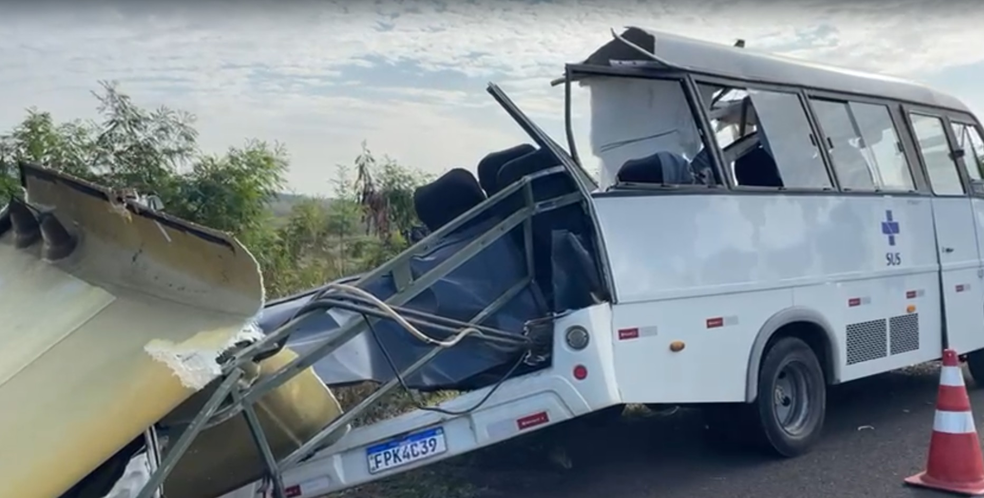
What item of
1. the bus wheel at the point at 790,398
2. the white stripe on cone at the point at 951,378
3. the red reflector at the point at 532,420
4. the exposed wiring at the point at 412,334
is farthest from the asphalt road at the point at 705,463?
the exposed wiring at the point at 412,334

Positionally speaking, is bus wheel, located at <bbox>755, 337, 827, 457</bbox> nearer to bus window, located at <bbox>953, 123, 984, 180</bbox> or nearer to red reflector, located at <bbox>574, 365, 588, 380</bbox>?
red reflector, located at <bbox>574, 365, 588, 380</bbox>

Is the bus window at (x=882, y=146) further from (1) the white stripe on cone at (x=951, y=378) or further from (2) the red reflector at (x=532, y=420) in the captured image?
(2) the red reflector at (x=532, y=420)

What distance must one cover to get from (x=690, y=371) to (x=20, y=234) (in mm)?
3604

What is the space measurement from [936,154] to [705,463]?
12.4 ft

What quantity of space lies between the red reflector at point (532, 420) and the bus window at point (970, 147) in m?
5.58

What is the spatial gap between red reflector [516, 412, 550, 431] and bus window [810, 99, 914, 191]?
333cm

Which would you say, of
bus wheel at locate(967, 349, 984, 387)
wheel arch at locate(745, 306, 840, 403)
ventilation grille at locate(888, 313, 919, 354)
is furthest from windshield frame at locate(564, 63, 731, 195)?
bus wheel at locate(967, 349, 984, 387)

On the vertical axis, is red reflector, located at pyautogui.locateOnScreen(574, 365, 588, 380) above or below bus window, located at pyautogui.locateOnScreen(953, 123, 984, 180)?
below

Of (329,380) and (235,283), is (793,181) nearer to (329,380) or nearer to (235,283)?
(329,380)

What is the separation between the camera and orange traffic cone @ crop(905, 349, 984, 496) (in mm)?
5230

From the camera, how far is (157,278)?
3518 mm

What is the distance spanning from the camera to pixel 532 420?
15.5 feet

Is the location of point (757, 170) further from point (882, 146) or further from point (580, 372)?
point (580, 372)

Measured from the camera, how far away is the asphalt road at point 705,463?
18.4 feet
